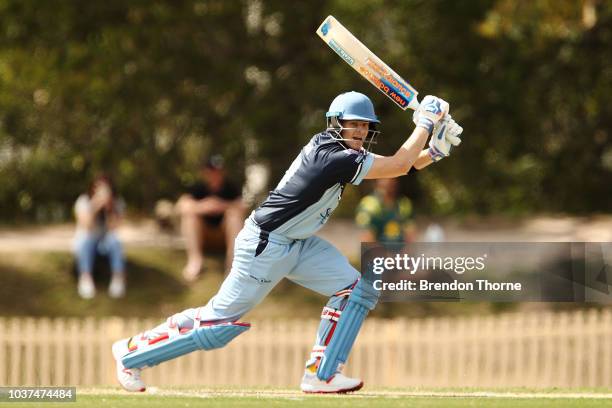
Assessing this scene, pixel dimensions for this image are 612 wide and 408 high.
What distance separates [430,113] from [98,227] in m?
8.11

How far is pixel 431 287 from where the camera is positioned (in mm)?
9359

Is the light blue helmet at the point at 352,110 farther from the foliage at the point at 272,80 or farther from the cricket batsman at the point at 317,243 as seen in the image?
the foliage at the point at 272,80

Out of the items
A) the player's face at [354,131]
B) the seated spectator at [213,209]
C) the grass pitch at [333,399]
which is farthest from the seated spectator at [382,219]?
the player's face at [354,131]

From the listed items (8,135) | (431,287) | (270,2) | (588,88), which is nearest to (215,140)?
(270,2)

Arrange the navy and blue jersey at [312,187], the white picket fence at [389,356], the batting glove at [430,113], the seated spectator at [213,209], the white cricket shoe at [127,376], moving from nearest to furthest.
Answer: the navy and blue jersey at [312,187], the batting glove at [430,113], the white cricket shoe at [127,376], the white picket fence at [389,356], the seated spectator at [213,209]

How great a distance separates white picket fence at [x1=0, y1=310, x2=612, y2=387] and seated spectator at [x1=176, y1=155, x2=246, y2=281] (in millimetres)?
1412

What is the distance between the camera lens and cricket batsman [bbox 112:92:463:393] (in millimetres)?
8281

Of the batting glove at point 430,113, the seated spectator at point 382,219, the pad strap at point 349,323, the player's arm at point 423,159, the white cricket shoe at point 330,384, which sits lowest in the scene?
the white cricket shoe at point 330,384

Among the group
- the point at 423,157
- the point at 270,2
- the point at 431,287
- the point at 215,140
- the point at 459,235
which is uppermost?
the point at 270,2

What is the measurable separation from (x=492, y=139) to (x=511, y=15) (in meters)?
3.82

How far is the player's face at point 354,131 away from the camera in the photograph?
8.45m

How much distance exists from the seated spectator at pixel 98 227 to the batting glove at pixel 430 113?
786 cm

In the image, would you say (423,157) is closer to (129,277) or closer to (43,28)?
(129,277)

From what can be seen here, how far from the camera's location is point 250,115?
786 inches
